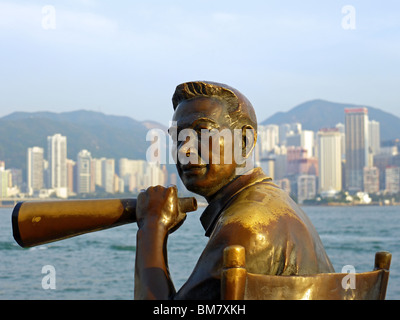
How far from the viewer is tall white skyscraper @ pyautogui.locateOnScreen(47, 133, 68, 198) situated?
104 m

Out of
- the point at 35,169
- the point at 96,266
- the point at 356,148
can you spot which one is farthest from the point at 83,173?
the point at 96,266

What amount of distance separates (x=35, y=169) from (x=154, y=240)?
11348 centimetres

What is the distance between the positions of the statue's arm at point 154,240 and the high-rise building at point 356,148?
130 metres

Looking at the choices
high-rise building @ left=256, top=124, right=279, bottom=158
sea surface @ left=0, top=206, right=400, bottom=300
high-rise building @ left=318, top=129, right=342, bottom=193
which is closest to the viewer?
sea surface @ left=0, top=206, right=400, bottom=300

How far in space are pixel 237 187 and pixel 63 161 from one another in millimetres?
116372

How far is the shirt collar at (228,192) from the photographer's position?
108 inches

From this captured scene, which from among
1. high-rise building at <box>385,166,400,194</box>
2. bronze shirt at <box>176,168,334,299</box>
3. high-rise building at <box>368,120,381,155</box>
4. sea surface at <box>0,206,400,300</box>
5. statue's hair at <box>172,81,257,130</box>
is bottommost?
sea surface at <box>0,206,400,300</box>

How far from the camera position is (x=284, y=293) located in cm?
228

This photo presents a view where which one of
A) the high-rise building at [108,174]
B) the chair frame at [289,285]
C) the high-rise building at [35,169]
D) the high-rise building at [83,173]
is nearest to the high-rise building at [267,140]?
the high-rise building at [108,174]

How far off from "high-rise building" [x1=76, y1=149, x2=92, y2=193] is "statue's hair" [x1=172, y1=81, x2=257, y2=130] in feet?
333

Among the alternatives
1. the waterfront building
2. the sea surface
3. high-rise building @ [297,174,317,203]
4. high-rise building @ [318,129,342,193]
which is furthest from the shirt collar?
high-rise building @ [318,129,342,193]

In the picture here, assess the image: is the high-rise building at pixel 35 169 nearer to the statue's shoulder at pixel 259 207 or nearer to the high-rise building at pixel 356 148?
the high-rise building at pixel 356 148

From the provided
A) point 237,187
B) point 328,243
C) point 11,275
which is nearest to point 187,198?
point 237,187

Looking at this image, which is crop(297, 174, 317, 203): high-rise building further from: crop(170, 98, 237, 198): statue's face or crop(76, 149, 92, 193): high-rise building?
crop(170, 98, 237, 198): statue's face
